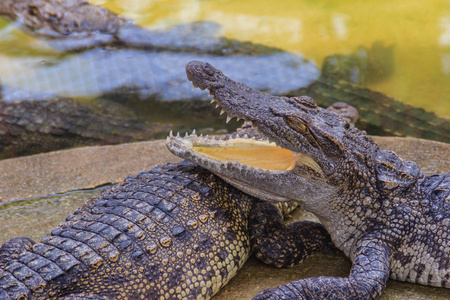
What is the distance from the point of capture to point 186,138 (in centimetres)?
338

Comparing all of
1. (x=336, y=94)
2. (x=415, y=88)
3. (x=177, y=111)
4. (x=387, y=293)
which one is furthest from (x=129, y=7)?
(x=387, y=293)

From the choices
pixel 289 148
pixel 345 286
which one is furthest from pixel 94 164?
pixel 345 286

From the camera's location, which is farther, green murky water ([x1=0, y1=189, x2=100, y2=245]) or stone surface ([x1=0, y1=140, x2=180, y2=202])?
stone surface ([x1=0, y1=140, x2=180, y2=202])

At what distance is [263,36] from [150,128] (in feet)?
9.47

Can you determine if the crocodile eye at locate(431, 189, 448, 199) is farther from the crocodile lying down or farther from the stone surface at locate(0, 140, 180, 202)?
the stone surface at locate(0, 140, 180, 202)

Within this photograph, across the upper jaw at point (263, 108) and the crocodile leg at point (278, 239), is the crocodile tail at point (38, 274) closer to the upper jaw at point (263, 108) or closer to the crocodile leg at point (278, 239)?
the crocodile leg at point (278, 239)

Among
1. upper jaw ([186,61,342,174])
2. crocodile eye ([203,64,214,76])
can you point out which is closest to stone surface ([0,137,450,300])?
upper jaw ([186,61,342,174])

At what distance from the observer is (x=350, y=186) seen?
3.03 m

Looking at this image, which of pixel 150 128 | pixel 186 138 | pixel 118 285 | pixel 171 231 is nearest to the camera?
pixel 118 285

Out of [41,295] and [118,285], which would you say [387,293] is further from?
[41,295]

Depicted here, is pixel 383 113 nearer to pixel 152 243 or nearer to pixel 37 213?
pixel 152 243

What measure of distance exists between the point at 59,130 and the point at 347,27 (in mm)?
4972

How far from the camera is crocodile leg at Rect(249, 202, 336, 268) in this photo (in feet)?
10.7

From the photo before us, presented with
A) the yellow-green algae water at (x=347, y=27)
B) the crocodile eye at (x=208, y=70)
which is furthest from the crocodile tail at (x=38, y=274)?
the yellow-green algae water at (x=347, y=27)
